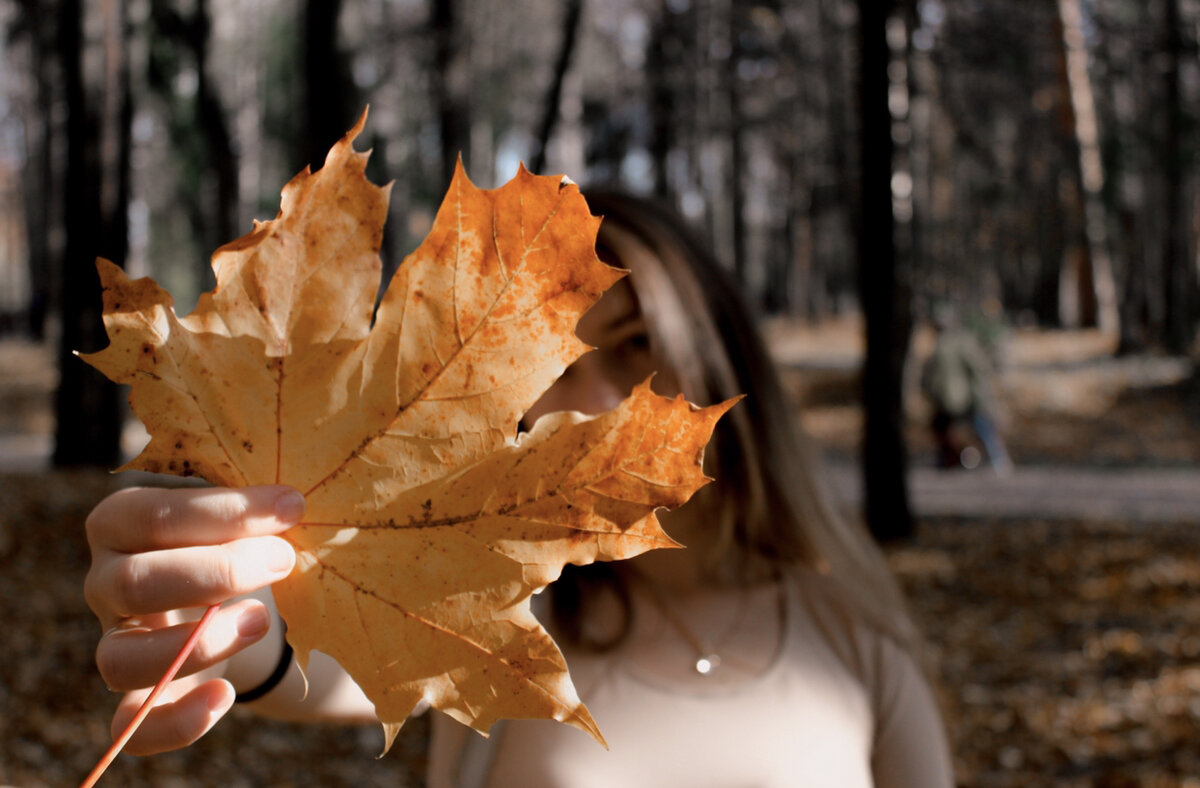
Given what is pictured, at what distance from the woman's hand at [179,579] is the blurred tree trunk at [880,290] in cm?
578

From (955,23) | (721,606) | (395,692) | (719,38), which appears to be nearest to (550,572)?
(395,692)

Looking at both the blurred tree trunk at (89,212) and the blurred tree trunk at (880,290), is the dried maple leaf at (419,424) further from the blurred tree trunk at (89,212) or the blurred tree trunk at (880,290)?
the blurred tree trunk at (89,212)

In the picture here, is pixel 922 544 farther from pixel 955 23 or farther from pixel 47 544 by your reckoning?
pixel 47 544

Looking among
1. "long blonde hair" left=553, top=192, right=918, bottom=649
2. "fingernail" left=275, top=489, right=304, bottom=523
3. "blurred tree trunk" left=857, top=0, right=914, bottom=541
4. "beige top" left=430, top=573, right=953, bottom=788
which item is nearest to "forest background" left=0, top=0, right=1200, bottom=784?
"blurred tree trunk" left=857, top=0, right=914, bottom=541

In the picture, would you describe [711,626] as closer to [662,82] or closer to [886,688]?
[886,688]

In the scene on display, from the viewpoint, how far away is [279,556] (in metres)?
0.52

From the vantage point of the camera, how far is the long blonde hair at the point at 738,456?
1.40 m

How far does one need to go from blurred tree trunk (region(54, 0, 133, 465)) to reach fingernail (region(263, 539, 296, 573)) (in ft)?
21.2

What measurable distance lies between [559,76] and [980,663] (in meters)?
6.44

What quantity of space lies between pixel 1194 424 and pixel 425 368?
1393 centimetres

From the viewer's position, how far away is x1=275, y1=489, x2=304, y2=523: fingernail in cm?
51

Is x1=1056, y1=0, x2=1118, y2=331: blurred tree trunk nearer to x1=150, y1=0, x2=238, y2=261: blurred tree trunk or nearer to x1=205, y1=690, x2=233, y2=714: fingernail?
x1=150, y1=0, x2=238, y2=261: blurred tree trunk

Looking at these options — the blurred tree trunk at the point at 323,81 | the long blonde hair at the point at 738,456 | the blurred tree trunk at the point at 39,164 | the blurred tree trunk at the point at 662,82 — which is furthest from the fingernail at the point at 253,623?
the blurred tree trunk at the point at 39,164

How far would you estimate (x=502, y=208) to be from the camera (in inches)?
18.6
